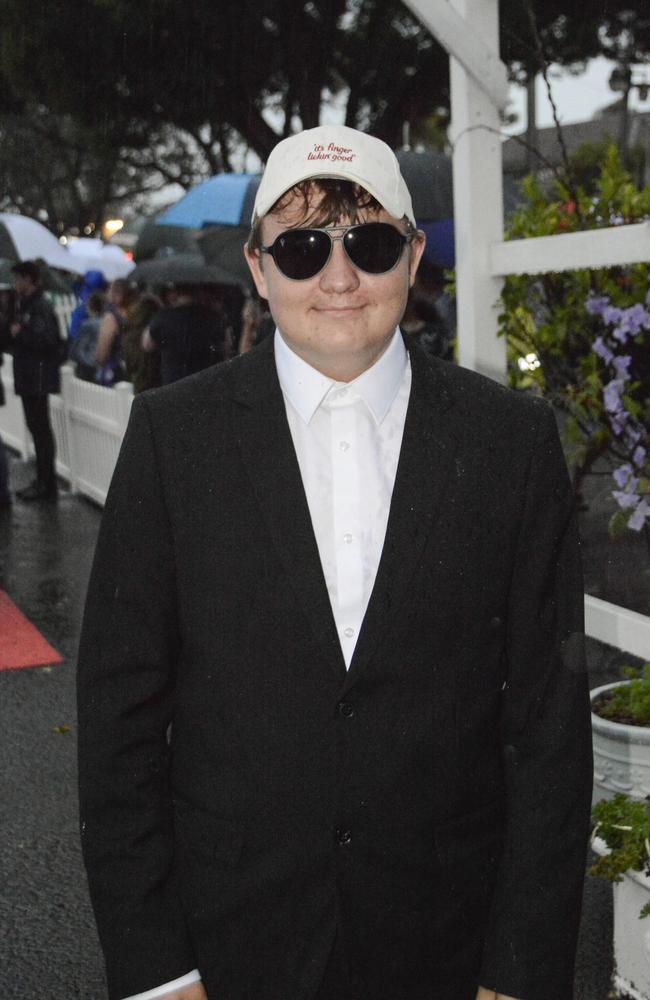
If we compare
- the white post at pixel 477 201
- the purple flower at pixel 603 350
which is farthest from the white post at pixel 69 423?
the purple flower at pixel 603 350

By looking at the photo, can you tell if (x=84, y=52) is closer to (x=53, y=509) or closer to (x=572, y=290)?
(x=53, y=509)

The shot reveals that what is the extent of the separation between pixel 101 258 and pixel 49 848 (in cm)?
2169

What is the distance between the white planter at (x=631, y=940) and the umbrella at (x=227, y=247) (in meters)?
10.0

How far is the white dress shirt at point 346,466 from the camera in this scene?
5.93 feet

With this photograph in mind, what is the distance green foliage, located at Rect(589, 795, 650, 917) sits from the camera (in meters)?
2.84

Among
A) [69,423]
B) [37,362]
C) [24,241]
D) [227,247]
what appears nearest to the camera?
[37,362]

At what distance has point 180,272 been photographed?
12.6 m

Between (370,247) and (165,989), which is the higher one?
(370,247)

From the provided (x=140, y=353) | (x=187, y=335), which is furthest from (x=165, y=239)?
(x=187, y=335)

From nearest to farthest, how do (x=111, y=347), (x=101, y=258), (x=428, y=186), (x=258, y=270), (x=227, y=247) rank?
(x=258, y=270) < (x=428, y=186) < (x=111, y=347) < (x=227, y=247) < (x=101, y=258)

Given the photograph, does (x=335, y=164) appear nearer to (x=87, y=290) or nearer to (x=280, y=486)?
(x=280, y=486)

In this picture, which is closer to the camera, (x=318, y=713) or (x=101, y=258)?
(x=318, y=713)

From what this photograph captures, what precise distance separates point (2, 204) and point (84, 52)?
37.3 m

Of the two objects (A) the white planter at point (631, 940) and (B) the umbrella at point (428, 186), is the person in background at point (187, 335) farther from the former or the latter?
(A) the white planter at point (631, 940)
